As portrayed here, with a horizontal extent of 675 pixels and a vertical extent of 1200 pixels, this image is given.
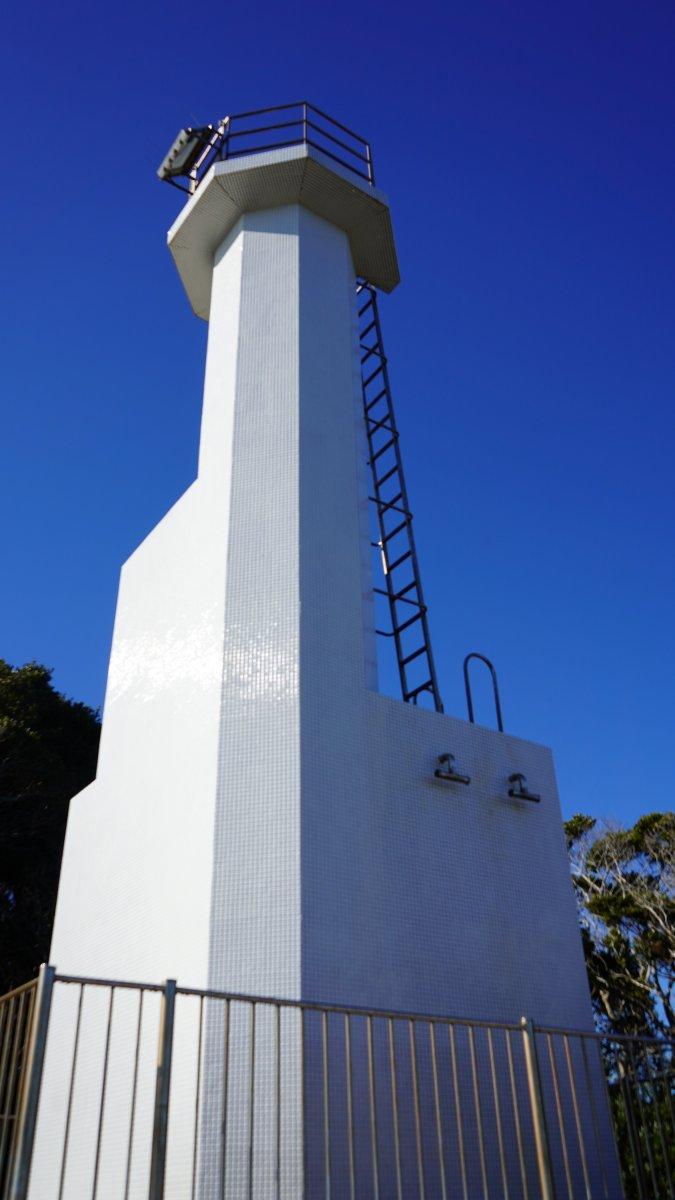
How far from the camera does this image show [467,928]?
749 cm

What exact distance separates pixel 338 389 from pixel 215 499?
201 cm

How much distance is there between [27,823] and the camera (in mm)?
15547

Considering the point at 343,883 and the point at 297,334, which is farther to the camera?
the point at 297,334

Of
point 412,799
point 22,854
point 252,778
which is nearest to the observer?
point 252,778

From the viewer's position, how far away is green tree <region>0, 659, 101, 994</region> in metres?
14.8

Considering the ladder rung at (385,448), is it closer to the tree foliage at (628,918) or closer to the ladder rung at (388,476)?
the ladder rung at (388,476)

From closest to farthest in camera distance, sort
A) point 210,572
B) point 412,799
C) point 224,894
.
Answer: point 224,894 < point 412,799 < point 210,572

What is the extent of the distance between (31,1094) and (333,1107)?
292 centimetres

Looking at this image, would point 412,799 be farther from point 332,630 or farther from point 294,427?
point 294,427

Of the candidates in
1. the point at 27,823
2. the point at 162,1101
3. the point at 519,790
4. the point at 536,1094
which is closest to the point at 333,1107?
the point at 536,1094

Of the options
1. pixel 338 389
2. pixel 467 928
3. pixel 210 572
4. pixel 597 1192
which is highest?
pixel 338 389

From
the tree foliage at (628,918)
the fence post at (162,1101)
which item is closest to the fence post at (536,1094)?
the fence post at (162,1101)


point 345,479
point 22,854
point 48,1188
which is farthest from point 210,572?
point 22,854

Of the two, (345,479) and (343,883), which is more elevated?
(345,479)
